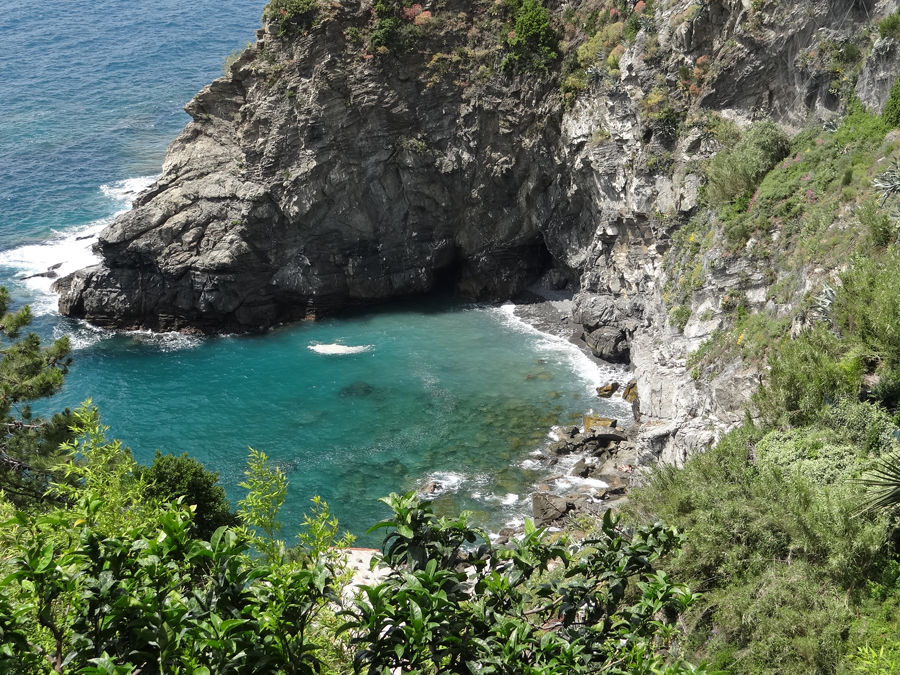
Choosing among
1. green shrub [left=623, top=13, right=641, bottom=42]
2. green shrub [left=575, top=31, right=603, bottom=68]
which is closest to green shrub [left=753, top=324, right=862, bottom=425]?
green shrub [left=623, top=13, right=641, bottom=42]

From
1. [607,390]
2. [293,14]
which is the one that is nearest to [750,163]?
[607,390]

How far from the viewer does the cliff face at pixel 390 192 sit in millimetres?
42312

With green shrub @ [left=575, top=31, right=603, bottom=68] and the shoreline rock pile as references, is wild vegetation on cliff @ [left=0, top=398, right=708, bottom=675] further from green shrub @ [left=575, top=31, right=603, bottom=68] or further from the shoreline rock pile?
green shrub @ [left=575, top=31, right=603, bottom=68]

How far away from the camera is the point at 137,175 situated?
68.2 meters

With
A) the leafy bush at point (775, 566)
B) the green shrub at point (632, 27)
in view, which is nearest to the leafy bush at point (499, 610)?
the leafy bush at point (775, 566)

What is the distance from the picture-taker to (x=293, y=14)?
4681cm

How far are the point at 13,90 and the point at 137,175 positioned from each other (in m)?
27.0

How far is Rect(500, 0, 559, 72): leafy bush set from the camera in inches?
1788

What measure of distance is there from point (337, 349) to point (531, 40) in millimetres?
24575

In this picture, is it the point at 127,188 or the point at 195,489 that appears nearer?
the point at 195,489

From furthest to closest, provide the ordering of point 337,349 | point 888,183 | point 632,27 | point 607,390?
point 337,349
point 632,27
point 607,390
point 888,183

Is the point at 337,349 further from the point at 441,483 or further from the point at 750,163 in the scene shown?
the point at 750,163

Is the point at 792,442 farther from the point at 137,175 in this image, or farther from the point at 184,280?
the point at 137,175

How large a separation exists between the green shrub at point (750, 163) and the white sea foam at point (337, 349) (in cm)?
2462
